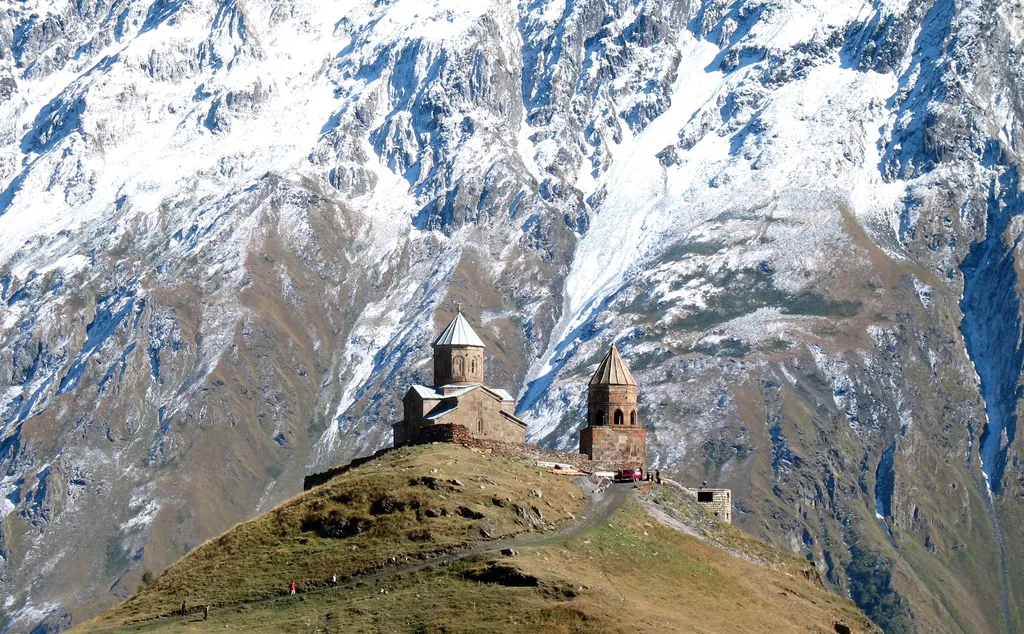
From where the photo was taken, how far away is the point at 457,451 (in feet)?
401

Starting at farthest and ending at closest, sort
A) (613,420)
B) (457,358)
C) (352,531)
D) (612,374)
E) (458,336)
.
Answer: (458,336), (457,358), (612,374), (613,420), (352,531)

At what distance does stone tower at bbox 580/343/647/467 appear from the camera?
456ft

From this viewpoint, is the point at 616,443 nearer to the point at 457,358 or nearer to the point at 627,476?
the point at 627,476

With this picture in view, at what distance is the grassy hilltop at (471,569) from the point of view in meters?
94.7

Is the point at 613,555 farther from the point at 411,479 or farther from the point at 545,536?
the point at 411,479

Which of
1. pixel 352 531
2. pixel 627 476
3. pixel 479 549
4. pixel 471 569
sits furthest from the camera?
pixel 627 476

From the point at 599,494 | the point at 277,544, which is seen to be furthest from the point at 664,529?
the point at 277,544

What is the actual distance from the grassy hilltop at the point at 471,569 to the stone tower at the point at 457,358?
31514 millimetres

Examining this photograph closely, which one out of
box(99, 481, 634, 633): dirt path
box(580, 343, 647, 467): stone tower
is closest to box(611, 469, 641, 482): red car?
box(580, 343, 647, 467): stone tower

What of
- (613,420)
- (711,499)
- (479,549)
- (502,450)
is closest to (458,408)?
(613,420)

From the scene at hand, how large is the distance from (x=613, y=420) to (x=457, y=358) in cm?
1671

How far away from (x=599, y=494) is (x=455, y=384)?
107 ft

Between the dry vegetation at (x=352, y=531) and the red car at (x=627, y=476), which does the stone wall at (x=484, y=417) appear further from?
the dry vegetation at (x=352, y=531)

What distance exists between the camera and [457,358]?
154 metres
